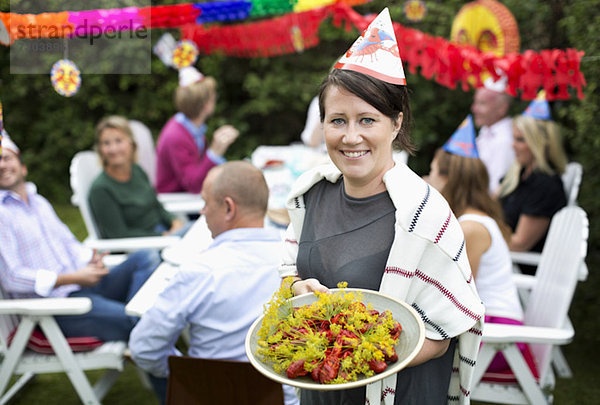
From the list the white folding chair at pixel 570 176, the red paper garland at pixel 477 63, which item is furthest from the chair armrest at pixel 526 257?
the red paper garland at pixel 477 63

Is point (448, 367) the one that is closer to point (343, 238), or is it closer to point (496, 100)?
point (343, 238)

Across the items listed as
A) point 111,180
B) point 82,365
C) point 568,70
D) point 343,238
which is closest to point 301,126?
point 111,180

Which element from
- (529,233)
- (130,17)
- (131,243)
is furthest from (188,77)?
(529,233)

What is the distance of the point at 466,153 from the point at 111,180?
2.22 metres

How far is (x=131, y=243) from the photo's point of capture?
347 cm

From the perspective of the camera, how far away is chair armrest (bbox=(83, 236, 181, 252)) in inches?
135

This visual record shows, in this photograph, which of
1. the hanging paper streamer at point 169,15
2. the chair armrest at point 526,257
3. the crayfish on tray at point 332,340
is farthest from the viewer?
the hanging paper streamer at point 169,15

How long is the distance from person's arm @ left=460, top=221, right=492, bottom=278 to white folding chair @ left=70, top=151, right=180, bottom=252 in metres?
1.76

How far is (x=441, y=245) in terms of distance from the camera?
4.37 ft

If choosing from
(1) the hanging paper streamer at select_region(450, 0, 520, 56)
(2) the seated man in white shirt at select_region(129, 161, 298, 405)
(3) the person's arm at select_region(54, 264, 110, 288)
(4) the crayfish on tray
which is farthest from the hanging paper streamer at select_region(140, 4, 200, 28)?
(4) the crayfish on tray

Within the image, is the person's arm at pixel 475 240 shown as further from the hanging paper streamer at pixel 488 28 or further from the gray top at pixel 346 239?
the hanging paper streamer at pixel 488 28

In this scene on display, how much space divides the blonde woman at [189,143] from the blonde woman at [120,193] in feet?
1.31

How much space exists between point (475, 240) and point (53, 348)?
1.84 m

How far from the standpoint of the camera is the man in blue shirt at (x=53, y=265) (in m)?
2.62
